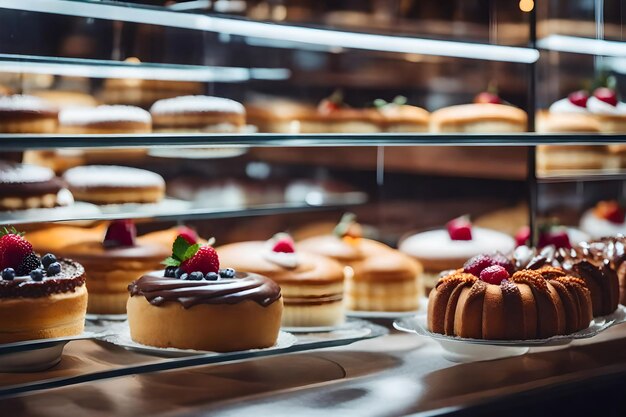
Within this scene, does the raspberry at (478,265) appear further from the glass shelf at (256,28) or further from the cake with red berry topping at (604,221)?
the cake with red berry topping at (604,221)

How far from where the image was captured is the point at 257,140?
2.14m

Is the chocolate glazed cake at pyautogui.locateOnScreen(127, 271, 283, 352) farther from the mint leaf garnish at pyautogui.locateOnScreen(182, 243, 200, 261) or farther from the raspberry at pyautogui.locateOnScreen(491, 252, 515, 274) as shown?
the raspberry at pyautogui.locateOnScreen(491, 252, 515, 274)

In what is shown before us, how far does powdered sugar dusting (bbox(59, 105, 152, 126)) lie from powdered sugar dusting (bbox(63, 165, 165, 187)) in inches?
A: 8.7

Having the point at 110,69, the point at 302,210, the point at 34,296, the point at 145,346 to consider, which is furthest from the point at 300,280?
the point at 302,210

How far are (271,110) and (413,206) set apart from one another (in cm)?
77

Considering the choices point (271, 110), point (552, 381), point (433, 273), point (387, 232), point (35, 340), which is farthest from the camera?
point (387, 232)

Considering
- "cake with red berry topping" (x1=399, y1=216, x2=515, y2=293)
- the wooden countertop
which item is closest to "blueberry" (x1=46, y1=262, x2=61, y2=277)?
the wooden countertop

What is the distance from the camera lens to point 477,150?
13.0ft

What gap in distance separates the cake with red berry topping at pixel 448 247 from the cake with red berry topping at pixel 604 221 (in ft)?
4.11

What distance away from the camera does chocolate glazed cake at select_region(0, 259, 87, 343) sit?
1.97 m

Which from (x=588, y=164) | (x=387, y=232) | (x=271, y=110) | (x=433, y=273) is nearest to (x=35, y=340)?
(x=433, y=273)

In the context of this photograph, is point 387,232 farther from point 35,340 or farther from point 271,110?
point 35,340

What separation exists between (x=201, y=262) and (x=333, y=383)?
419 mm

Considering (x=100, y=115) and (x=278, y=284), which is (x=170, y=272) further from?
(x=100, y=115)
